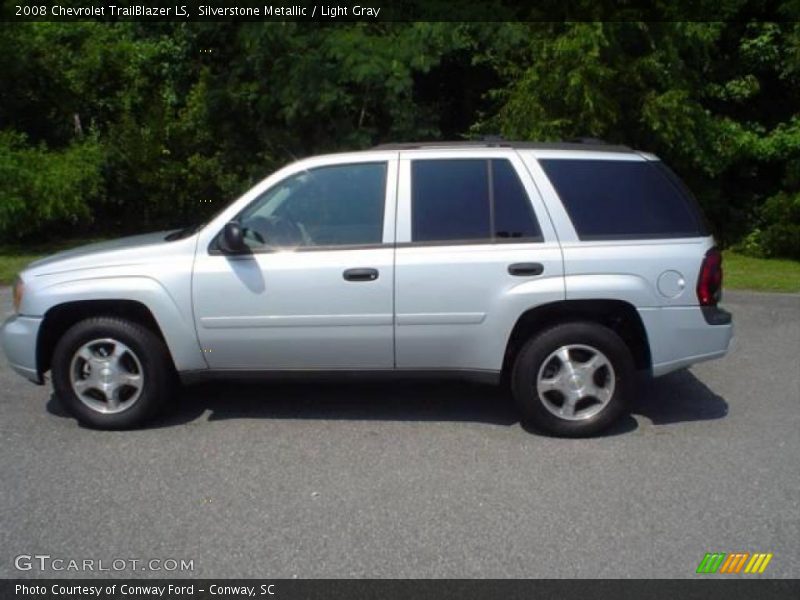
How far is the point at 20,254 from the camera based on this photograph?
13508 millimetres

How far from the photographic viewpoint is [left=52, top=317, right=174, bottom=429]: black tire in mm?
5684

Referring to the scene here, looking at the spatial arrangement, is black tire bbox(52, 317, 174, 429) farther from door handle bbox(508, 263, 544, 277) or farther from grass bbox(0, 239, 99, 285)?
grass bbox(0, 239, 99, 285)

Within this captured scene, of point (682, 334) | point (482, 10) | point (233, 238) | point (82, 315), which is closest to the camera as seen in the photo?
point (233, 238)

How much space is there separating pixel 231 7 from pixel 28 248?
15.8ft

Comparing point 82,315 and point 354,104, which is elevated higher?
point 354,104

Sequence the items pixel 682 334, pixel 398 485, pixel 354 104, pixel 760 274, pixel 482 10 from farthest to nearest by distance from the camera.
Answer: pixel 354 104, pixel 482 10, pixel 760 274, pixel 682 334, pixel 398 485

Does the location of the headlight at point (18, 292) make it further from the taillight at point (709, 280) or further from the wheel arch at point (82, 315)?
the taillight at point (709, 280)

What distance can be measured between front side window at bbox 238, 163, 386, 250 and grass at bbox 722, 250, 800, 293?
644 cm

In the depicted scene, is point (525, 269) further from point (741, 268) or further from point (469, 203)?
point (741, 268)

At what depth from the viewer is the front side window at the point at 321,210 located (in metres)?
5.64

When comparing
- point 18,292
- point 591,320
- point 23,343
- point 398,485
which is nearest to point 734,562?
point 398,485

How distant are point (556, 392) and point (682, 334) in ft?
2.77

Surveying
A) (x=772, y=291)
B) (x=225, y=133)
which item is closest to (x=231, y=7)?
(x=225, y=133)
